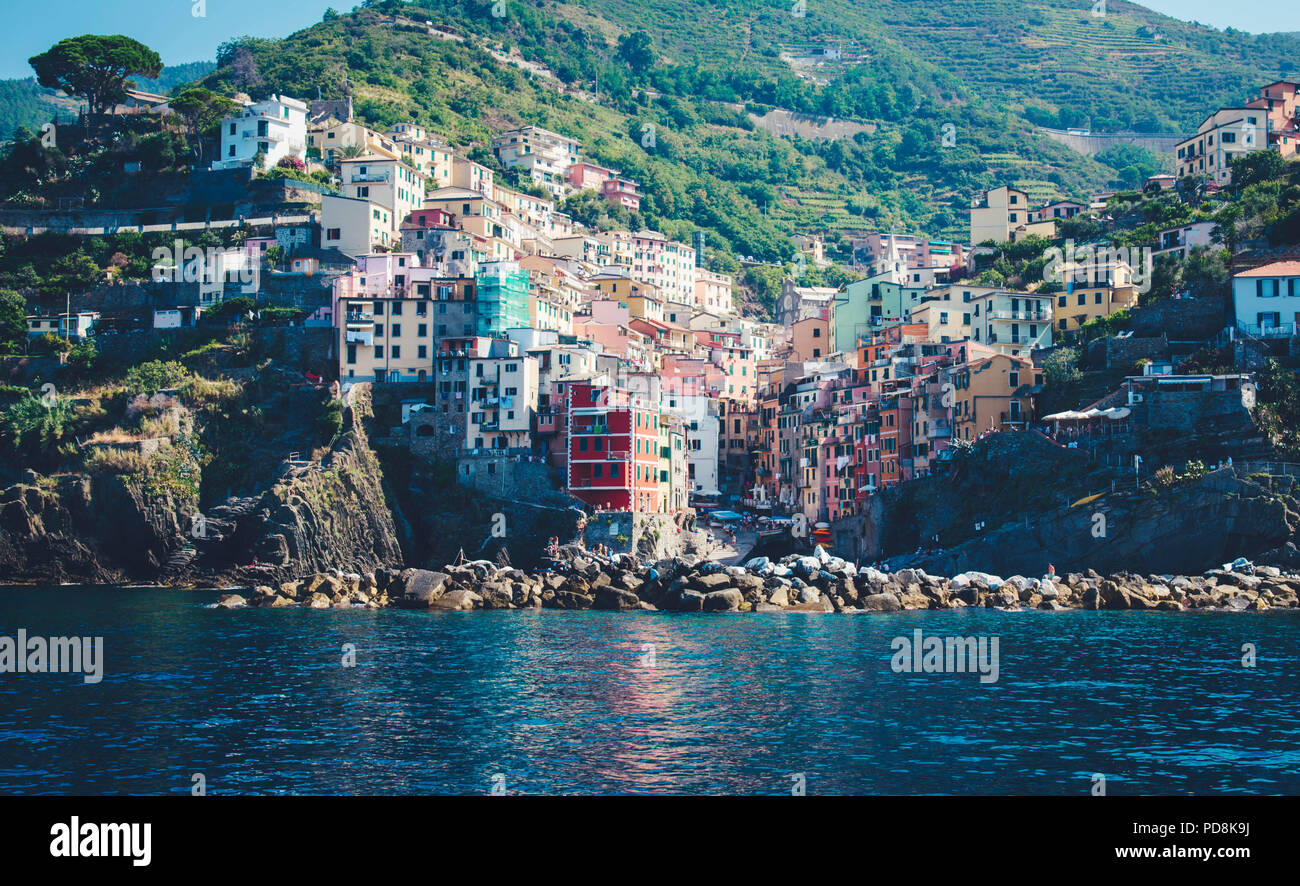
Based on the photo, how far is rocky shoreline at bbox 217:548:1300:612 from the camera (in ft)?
213

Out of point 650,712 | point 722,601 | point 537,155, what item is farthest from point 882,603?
point 537,155

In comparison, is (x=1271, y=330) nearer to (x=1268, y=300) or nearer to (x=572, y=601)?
(x=1268, y=300)

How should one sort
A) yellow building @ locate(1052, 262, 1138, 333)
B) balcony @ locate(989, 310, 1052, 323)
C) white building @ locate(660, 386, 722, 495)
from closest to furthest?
yellow building @ locate(1052, 262, 1138, 333)
balcony @ locate(989, 310, 1052, 323)
white building @ locate(660, 386, 722, 495)

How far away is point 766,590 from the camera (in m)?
69.6

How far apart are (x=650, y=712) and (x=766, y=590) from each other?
1350 inches

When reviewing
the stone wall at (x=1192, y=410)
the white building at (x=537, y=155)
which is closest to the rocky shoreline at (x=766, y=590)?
the stone wall at (x=1192, y=410)

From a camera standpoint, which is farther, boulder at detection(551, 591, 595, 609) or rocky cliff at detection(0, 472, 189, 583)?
rocky cliff at detection(0, 472, 189, 583)

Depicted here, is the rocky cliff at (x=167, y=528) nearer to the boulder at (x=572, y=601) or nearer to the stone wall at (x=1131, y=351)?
the boulder at (x=572, y=601)

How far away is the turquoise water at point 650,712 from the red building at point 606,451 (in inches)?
997

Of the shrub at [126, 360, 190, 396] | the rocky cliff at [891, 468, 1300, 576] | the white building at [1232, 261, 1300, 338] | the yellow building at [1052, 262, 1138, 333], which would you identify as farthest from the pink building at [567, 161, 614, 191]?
the rocky cliff at [891, 468, 1300, 576]

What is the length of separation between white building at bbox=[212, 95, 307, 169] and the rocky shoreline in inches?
Answer: 1910

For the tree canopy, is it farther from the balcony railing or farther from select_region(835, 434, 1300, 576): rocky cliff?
the balcony railing

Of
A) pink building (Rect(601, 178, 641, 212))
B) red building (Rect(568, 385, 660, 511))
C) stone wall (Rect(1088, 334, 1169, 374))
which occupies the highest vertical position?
pink building (Rect(601, 178, 641, 212))

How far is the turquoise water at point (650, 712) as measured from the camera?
27469 millimetres
